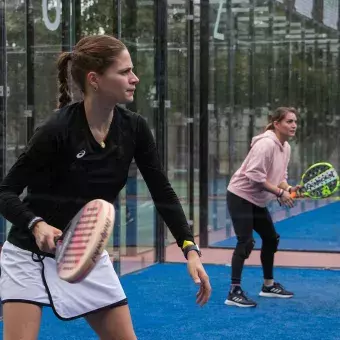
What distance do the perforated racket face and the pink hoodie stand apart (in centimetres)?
25

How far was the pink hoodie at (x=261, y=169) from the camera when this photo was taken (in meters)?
7.36

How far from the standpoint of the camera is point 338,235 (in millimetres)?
11117

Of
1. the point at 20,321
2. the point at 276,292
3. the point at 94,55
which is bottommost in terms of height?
the point at 276,292

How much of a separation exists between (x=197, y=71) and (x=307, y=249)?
2.61 m

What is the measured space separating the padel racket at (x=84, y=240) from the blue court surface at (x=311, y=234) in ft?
26.7

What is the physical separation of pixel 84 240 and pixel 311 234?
28.2 ft

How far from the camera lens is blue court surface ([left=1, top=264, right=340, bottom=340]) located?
6449mm

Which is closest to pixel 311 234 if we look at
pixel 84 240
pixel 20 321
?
pixel 20 321

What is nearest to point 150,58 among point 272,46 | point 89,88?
point 272,46

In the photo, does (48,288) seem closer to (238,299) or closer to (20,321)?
(20,321)

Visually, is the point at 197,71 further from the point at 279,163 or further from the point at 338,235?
the point at 279,163

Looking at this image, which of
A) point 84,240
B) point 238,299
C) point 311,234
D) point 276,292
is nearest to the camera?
point 84,240

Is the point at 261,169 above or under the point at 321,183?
above

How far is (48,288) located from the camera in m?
3.30
